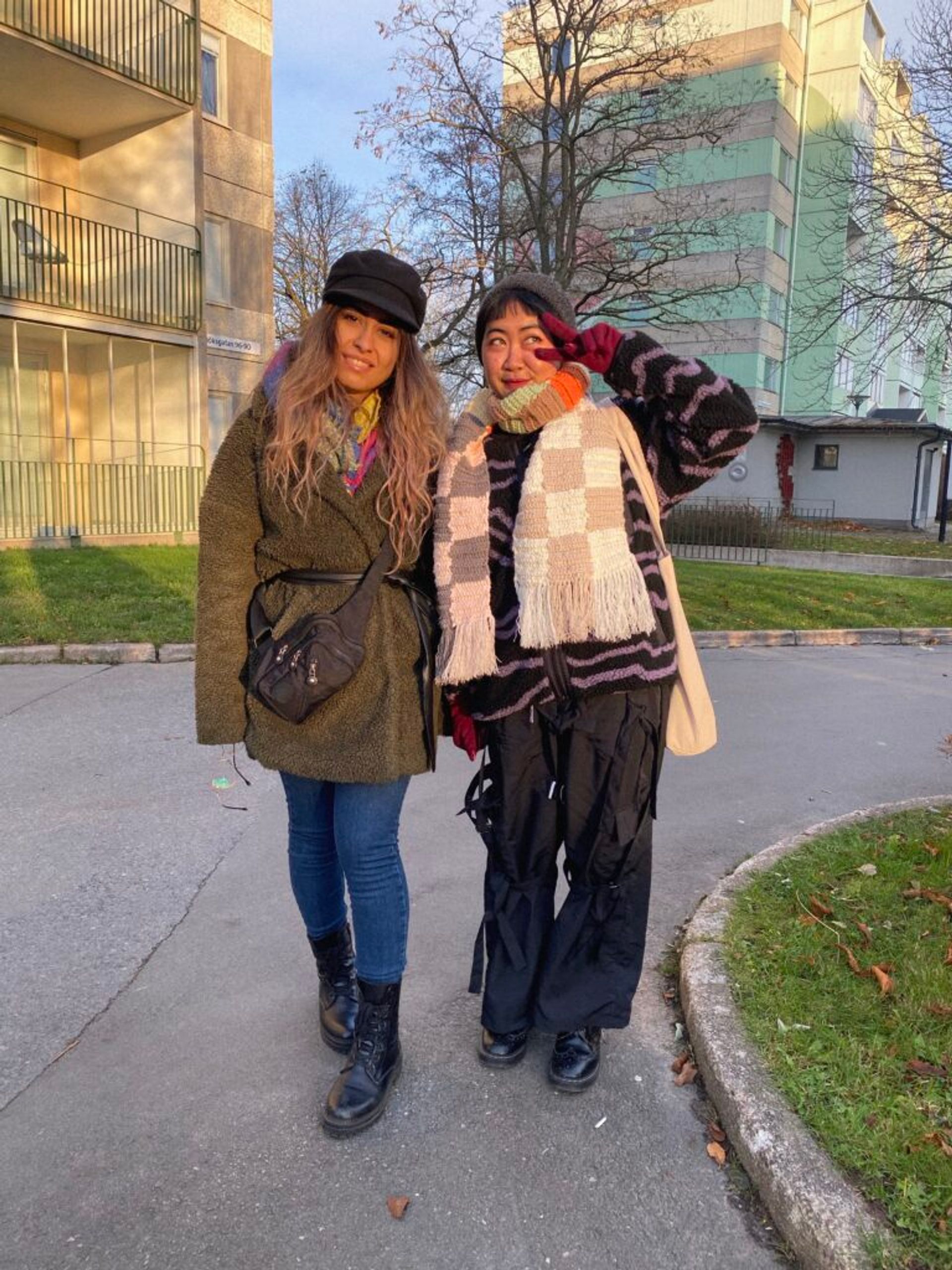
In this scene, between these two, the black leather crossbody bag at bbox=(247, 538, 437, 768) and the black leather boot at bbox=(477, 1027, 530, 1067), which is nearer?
the black leather crossbody bag at bbox=(247, 538, 437, 768)

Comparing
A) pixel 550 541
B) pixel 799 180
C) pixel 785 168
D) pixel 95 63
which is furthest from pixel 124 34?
pixel 799 180

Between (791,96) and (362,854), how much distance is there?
40.4m

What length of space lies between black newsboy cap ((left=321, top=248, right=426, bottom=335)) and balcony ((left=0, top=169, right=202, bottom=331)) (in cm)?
1428

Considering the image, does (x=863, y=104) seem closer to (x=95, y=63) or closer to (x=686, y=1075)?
(x=95, y=63)

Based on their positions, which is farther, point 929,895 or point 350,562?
point 929,895

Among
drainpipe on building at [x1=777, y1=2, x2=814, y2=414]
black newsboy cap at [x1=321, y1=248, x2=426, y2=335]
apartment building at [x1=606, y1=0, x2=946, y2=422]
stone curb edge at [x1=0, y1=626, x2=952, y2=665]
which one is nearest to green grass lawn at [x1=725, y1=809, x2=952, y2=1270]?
black newsboy cap at [x1=321, y1=248, x2=426, y2=335]

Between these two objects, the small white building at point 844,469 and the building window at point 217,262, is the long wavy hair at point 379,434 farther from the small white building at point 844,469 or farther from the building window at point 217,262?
the small white building at point 844,469

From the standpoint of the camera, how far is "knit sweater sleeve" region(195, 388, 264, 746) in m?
2.32

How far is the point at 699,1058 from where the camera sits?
2639 millimetres

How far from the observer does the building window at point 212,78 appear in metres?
18.4

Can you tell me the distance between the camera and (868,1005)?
2.73m

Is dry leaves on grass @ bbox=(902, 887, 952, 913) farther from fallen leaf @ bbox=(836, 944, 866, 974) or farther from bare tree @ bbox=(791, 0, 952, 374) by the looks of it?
bare tree @ bbox=(791, 0, 952, 374)

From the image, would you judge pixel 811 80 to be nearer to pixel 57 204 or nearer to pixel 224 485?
pixel 57 204

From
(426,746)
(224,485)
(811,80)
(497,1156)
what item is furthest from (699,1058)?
(811,80)
